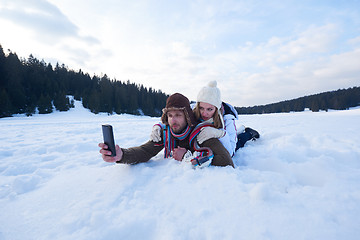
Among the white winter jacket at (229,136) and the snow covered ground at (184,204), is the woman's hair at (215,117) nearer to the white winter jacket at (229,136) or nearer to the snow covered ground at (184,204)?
the white winter jacket at (229,136)

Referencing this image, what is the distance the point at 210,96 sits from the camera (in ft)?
8.50

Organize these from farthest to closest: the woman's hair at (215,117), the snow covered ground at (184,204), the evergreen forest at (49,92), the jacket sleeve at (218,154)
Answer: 1. the evergreen forest at (49,92)
2. the woman's hair at (215,117)
3. the jacket sleeve at (218,154)
4. the snow covered ground at (184,204)

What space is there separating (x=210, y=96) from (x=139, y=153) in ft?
4.64

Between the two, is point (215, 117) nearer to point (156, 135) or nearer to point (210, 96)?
point (210, 96)

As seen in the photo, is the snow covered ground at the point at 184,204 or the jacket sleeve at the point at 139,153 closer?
the snow covered ground at the point at 184,204

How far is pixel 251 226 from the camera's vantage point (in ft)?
3.27

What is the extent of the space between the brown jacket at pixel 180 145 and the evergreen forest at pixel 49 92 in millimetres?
27503

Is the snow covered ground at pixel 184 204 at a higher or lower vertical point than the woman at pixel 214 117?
lower

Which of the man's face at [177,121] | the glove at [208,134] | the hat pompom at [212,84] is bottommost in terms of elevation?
the glove at [208,134]

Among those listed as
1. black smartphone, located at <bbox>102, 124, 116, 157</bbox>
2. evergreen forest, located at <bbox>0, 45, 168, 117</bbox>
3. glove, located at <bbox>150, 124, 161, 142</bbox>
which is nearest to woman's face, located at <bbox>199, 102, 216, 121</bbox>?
glove, located at <bbox>150, 124, 161, 142</bbox>

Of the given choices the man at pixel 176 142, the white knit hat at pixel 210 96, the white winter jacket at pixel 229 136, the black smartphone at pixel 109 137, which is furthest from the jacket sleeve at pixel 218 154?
the black smartphone at pixel 109 137

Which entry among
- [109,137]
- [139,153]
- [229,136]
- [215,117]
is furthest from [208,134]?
[109,137]

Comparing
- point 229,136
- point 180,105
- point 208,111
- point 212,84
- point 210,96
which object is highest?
point 212,84

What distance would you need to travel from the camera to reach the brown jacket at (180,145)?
1.99 meters
